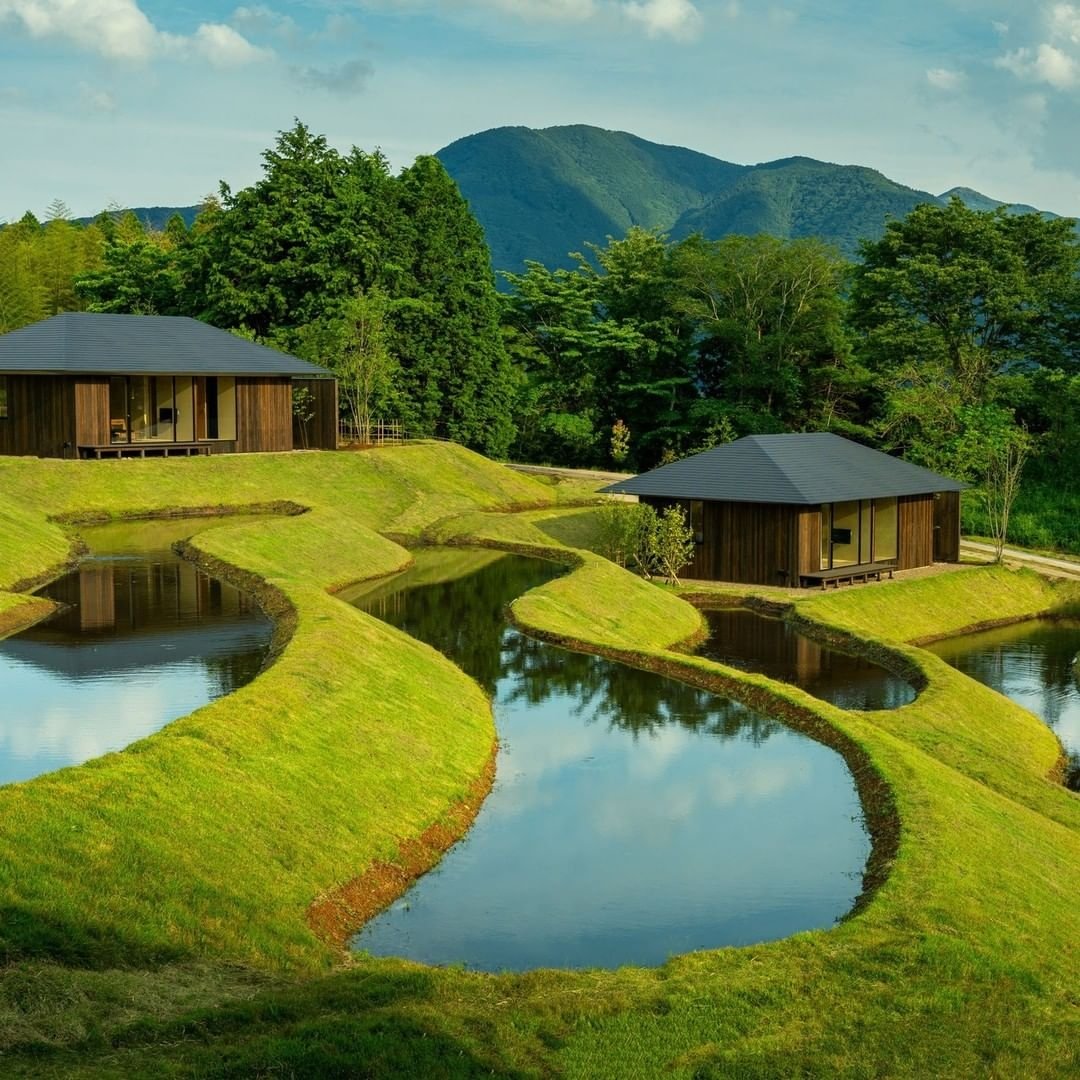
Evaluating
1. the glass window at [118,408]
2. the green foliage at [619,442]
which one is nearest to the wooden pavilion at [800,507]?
the glass window at [118,408]

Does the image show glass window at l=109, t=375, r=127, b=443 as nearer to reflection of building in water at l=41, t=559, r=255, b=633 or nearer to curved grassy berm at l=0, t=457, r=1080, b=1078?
reflection of building in water at l=41, t=559, r=255, b=633

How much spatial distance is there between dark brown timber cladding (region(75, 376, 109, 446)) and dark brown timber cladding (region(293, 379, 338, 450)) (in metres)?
8.94

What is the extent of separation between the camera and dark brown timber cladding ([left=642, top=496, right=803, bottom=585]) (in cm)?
3638

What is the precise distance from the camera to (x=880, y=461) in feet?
132

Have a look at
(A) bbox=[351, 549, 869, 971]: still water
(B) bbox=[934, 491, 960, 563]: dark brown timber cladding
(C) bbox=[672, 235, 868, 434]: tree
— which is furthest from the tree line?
(A) bbox=[351, 549, 869, 971]: still water

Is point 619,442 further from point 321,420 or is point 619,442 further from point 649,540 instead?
point 649,540

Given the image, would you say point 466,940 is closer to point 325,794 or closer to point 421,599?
point 325,794

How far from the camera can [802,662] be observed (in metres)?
28.5

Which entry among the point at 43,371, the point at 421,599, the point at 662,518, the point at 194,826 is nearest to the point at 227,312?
the point at 43,371

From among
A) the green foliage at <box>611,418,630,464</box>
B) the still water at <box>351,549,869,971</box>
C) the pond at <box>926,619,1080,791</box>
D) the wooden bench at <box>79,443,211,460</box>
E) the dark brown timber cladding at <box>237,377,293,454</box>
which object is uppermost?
the dark brown timber cladding at <box>237,377,293,454</box>

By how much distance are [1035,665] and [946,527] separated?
9984mm

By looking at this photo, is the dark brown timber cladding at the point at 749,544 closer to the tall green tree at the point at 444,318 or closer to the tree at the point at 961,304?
the tree at the point at 961,304

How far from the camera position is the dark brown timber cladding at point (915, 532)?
39812 millimetres

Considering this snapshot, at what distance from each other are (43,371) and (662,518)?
1848 cm
